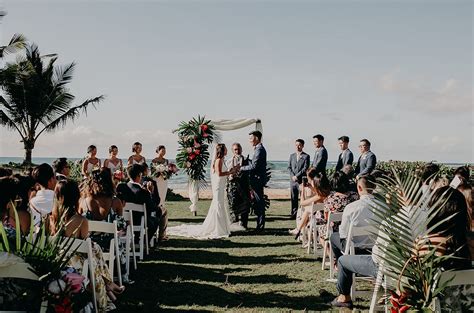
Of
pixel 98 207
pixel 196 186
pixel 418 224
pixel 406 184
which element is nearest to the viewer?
pixel 418 224

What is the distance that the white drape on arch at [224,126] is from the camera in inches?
608

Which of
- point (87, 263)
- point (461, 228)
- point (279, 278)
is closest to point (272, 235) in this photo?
point (279, 278)

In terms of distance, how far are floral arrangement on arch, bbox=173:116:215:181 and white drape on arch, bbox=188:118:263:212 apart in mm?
331

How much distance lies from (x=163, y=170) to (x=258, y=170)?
2.33 metres

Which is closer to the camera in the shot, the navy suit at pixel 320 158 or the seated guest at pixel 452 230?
the seated guest at pixel 452 230

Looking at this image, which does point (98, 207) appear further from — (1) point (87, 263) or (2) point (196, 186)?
(2) point (196, 186)

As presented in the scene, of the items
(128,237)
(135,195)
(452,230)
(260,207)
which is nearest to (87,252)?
(128,237)

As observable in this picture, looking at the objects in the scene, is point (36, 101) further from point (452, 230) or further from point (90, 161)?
point (452, 230)

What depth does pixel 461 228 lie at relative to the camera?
3816mm

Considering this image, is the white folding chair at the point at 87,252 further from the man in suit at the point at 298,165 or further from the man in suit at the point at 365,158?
the man in suit at the point at 298,165

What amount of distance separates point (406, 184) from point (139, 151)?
34.1 ft

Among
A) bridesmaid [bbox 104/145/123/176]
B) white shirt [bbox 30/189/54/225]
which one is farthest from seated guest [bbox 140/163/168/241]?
white shirt [bbox 30/189/54/225]

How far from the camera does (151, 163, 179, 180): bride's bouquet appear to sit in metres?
12.6

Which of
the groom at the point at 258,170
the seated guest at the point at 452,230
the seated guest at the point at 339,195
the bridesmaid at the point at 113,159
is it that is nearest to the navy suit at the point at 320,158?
the groom at the point at 258,170
